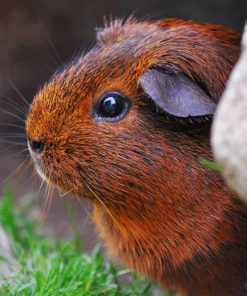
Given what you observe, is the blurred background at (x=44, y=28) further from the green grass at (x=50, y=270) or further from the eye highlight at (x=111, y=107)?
the eye highlight at (x=111, y=107)

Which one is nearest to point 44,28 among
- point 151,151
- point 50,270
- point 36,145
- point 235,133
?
point 50,270

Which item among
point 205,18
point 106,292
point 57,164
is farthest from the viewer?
point 205,18

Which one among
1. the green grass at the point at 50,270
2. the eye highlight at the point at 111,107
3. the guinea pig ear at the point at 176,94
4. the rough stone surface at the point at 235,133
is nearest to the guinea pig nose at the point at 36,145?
the eye highlight at the point at 111,107

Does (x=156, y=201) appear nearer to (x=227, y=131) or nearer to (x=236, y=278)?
(x=236, y=278)

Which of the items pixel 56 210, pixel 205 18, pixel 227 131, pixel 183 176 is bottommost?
pixel 227 131

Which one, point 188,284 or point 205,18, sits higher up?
point 205,18

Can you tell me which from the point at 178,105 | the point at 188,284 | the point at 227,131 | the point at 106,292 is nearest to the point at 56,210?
the point at 106,292

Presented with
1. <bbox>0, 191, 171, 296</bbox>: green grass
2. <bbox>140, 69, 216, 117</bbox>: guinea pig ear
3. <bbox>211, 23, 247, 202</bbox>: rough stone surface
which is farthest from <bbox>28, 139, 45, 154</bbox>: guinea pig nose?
<bbox>211, 23, 247, 202</bbox>: rough stone surface
